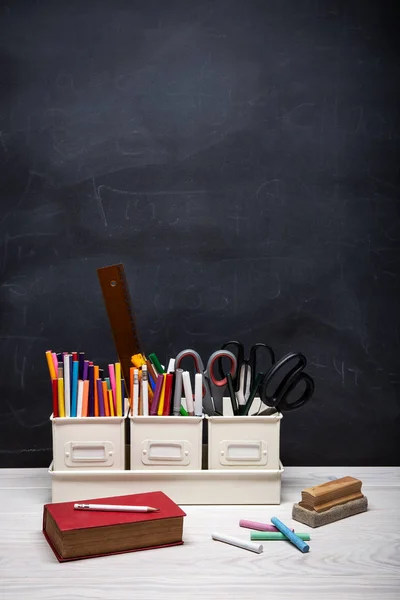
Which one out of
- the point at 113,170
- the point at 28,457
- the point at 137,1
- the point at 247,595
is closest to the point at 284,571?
the point at 247,595

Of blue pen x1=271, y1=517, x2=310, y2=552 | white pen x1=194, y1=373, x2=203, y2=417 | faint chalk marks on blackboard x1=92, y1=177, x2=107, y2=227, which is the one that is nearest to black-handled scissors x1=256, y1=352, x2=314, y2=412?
white pen x1=194, y1=373, x2=203, y2=417

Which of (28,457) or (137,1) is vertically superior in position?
(137,1)

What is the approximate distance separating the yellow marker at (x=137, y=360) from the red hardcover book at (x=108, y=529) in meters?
0.24

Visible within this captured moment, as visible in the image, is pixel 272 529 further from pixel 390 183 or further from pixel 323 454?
pixel 390 183

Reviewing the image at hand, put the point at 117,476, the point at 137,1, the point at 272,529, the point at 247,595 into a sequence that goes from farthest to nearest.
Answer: the point at 137,1
the point at 117,476
the point at 272,529
the point at 247,595

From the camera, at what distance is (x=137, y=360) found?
1263mm

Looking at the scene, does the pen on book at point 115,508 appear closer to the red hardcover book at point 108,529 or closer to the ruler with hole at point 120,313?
the red hardcover book at point 108,529

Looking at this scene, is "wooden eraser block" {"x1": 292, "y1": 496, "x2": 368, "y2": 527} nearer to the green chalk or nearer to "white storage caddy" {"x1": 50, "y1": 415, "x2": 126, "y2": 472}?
the green chalk

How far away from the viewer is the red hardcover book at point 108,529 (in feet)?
3.27

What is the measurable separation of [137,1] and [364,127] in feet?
1.69

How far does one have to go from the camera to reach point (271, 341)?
1.50 meters

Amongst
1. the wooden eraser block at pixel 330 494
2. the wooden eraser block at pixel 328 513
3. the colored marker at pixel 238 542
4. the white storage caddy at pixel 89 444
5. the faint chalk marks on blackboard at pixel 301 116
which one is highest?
the faint chalk marks on blackboard at pixel 301 116

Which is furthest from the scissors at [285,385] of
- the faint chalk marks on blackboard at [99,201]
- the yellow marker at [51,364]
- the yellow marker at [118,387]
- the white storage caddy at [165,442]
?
the faint chalk marks on blackboard at [99,201]

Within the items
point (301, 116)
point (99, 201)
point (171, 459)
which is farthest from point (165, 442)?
point (301, 116)
